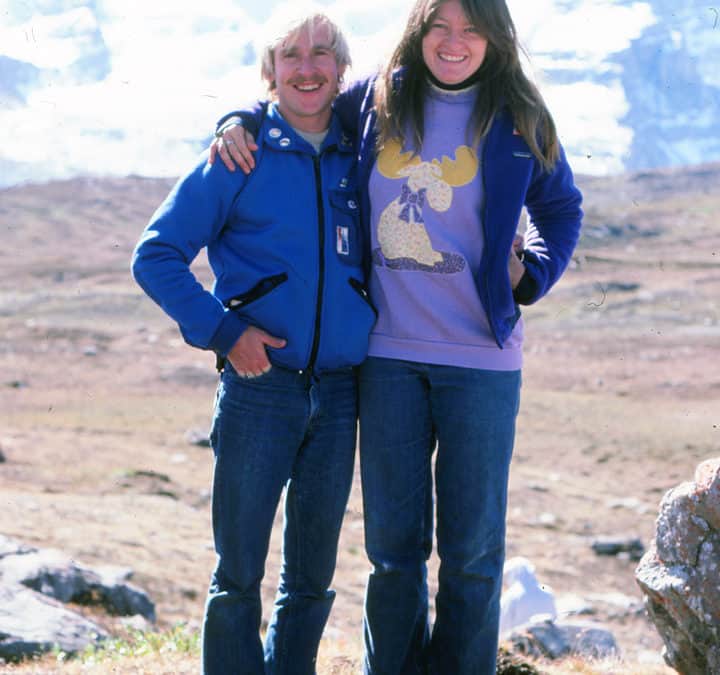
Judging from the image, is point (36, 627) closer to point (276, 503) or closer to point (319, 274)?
point (276, 503)

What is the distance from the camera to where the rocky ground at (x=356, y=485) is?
11.1 m

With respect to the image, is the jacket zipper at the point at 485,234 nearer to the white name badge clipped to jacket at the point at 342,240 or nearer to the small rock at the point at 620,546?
the white name badge clipped to jacket at the point at 342,240

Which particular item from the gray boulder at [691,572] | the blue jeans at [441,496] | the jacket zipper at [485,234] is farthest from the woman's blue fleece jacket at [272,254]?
the gray boulder at [691,572]

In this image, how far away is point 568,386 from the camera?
2347 centimetres

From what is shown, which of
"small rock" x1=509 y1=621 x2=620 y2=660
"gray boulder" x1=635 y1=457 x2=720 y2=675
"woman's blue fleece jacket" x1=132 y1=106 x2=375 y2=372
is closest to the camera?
"woman's blue fleece jacket" x1=132 y1=106 x2=375 y2=372

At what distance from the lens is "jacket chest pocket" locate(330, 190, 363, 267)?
3309mm

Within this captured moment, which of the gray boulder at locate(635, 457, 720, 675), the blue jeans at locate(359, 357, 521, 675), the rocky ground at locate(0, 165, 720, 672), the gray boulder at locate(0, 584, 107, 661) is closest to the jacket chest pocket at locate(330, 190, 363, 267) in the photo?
the blue jeans at locate(359, 357, 521, 675)

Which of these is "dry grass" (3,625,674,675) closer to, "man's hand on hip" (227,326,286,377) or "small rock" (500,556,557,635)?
"small rock" (500,556,557,635)

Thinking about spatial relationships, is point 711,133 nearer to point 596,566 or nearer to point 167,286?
point 596,566

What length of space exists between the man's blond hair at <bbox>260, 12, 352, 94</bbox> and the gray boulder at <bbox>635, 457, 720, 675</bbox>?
76.5 inches

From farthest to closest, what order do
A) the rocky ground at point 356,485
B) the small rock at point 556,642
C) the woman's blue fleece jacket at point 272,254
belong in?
the rocky ground at point 356,485
the small rock at point 556,642
the woman's blue fleece jacket at point 272,254

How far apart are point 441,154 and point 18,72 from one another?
10.3 metres

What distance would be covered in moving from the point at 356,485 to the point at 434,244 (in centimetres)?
1163

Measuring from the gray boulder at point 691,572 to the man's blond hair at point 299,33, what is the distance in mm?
1942
